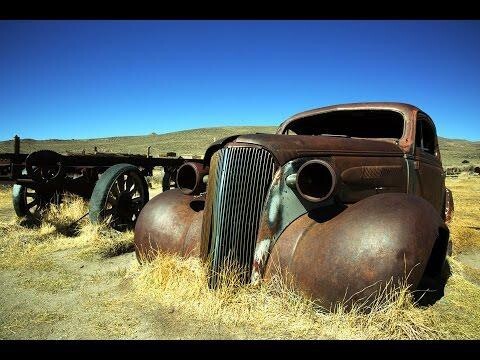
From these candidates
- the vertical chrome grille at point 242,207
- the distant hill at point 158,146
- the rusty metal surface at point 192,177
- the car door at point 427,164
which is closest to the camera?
the vertical chrome grille at point 242,207

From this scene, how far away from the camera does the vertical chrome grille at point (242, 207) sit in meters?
3.31

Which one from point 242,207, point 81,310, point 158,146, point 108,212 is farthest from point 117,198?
point 158,146

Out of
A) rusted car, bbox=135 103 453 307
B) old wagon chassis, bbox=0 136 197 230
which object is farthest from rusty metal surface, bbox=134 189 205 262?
old wagon chassis, bbox=0 136 197 230

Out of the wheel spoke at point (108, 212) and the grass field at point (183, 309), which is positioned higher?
the wheel spoke at point (108, 212)

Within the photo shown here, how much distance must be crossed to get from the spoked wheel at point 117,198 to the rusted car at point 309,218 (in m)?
2.04

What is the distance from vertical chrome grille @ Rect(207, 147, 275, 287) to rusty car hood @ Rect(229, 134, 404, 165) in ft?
0.31

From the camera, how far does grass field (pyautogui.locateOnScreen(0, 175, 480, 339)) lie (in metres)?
2.82

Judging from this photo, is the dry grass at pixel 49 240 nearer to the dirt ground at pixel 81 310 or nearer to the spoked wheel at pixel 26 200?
the spoked wheel at pixel 26 200

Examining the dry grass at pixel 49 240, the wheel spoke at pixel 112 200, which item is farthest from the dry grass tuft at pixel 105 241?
the wheel spoke at pixel 112 200

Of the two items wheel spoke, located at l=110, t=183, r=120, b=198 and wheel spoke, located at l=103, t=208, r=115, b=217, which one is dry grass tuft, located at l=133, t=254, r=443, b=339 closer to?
wheel spoke, located at l=103, t=208, r=115, b=217

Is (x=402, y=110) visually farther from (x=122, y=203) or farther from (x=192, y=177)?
(x=122, y=203)

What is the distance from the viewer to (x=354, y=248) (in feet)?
9.59

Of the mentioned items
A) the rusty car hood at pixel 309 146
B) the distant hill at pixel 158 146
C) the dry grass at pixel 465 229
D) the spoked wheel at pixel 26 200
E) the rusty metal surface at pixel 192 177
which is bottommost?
the dry grass at pixel 465 229
